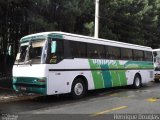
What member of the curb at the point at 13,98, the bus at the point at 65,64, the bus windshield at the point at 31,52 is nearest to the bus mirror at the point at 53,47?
the bus at the point at 65,64

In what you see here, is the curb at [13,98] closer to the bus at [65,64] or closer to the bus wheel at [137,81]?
the bus at [65,64]

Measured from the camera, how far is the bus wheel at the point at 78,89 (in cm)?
1316

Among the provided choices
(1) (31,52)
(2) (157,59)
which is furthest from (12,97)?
(2) (157,59)

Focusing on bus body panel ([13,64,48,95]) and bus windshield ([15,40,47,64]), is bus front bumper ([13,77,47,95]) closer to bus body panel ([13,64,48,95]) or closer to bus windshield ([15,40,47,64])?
bus body panel ([13,64,48,95])

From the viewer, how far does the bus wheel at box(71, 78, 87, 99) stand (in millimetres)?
13159

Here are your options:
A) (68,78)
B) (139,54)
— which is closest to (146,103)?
(68,78)

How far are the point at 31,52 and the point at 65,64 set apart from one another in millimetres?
1544

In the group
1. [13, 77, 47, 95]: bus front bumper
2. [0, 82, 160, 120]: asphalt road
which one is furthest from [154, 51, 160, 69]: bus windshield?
[13, 77, 47, 95]: bus front bumper

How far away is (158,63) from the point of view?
24359mm

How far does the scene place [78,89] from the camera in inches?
530

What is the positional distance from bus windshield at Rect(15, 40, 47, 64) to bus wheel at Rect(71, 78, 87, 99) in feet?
7.25

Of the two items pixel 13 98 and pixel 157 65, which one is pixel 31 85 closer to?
pixel 13 98

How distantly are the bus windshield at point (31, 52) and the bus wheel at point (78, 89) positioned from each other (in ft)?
7.25

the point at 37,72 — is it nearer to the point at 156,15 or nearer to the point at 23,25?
the point at 23,25
